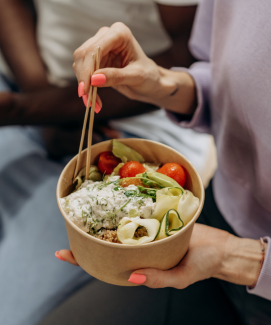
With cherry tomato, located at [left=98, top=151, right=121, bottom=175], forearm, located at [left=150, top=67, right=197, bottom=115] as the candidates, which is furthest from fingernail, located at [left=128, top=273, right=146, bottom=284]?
forearm, located at [left=150, top=67, right=197, bottom=115]

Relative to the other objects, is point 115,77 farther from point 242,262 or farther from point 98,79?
point 242,262

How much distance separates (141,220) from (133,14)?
1053mm

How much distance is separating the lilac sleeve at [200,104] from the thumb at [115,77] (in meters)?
0.29

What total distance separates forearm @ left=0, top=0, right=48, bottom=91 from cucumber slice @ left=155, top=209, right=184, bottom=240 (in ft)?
3.72

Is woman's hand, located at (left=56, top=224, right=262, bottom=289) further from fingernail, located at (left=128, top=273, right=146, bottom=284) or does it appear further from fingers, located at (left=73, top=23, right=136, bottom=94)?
fingers, located at (left=73, top=23, right=136, bottom=94)

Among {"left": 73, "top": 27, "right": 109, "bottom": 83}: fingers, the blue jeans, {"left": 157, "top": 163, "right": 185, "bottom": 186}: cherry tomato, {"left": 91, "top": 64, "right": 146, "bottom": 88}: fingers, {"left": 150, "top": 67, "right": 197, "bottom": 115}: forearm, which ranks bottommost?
the blue jeans

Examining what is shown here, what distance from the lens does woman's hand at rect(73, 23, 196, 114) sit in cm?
58

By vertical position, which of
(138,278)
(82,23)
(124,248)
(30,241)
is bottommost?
(30,241)

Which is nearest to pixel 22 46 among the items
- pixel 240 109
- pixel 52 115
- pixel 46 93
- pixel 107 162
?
pixel 46 93

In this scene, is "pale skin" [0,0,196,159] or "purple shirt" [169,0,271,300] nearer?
"purple shirt" [169,0,271,300]

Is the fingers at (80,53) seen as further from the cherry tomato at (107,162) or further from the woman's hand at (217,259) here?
the woman's hand at (217,259)

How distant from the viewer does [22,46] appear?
4.56 ft

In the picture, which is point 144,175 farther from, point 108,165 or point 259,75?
point 259,75

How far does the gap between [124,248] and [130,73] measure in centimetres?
40
